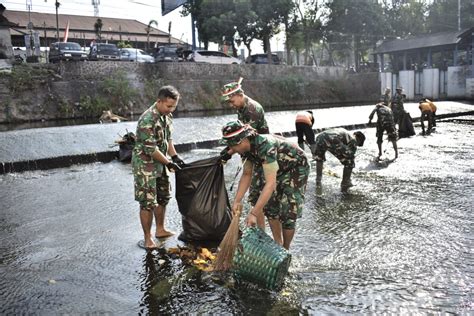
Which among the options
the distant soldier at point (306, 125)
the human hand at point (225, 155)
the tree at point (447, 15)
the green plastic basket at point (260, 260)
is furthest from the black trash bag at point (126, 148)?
the tree at point (447, 15)

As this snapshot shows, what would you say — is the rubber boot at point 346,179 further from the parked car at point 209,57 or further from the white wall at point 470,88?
the white wall at point 470,88

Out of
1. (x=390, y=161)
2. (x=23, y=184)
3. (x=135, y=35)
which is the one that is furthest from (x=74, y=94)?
(x=135, y=35)

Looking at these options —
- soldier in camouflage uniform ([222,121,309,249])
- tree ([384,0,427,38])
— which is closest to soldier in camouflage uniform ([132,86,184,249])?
soldier in camouflage uniform ([222,121,309,249])

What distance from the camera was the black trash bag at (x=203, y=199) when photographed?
4.83m

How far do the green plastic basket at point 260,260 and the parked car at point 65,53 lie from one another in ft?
85.4

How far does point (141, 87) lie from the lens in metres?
25.6

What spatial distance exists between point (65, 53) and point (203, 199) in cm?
2544

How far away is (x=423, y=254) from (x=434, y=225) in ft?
3.56

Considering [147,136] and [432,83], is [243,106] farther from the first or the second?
[432,83]

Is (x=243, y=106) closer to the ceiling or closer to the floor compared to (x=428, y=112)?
closer to the ceiling

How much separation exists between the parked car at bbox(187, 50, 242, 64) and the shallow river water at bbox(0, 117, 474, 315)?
2561cm

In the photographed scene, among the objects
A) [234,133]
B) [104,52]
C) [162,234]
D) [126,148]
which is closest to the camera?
[234,133]

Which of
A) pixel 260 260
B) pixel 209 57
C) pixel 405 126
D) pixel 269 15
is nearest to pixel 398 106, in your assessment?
pixel 405 126

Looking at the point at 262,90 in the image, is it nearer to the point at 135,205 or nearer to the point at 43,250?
the point at 135,205
